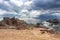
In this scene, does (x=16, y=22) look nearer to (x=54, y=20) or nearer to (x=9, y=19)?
(x=9, y=19)

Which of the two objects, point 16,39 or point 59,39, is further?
point 59,39

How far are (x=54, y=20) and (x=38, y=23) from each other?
461 cm

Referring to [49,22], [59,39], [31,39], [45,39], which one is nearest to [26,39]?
[31,39]

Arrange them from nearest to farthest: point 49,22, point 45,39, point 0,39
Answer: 1. point 0,39
2. point 45,39
3. point 49,22

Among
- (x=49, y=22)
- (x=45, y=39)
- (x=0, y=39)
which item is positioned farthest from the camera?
(x=49, y=22)

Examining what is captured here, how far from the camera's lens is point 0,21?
54.0 meters

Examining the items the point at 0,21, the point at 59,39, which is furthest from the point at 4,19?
the point at 59,39

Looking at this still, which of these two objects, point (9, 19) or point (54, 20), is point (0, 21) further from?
point (54, 20)

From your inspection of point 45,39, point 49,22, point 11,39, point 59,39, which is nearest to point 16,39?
point 11,39

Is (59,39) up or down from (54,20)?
down

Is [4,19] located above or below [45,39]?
above

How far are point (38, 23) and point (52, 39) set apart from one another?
2712 centimetres

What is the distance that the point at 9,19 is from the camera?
183ft

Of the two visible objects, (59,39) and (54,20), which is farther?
(54,20)
